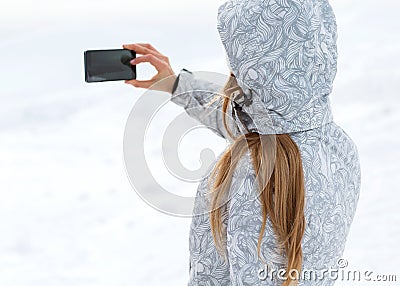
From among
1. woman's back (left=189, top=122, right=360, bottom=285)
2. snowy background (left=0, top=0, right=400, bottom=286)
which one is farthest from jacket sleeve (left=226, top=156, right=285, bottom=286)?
snowy background (left=0, top=0, right=400, bottom=286)

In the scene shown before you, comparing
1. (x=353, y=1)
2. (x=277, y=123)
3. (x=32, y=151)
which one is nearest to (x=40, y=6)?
(x=32, y=151)

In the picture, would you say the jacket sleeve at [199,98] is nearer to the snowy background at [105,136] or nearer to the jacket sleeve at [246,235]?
the jacket sleeve at [246,235]

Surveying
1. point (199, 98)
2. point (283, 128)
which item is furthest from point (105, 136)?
point (283, 128)

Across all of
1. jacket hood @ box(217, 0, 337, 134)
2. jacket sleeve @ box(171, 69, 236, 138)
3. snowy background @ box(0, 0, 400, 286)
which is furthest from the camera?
snowy background @ box(0, 0, 400, 286)

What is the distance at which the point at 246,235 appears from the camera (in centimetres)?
76

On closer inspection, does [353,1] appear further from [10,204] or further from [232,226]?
[232,226]

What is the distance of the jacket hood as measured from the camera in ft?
2.40

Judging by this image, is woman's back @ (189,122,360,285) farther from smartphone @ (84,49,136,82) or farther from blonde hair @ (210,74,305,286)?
smartphone @ (84,49,136,82)

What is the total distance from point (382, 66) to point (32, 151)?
1.10m

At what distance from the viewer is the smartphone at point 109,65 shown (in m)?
0.82

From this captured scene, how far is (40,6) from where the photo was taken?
2051mm

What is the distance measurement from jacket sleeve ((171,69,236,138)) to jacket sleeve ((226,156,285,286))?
0.39ft

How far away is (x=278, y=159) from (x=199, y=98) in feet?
0.57

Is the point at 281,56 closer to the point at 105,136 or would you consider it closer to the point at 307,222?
the point at 307,222
